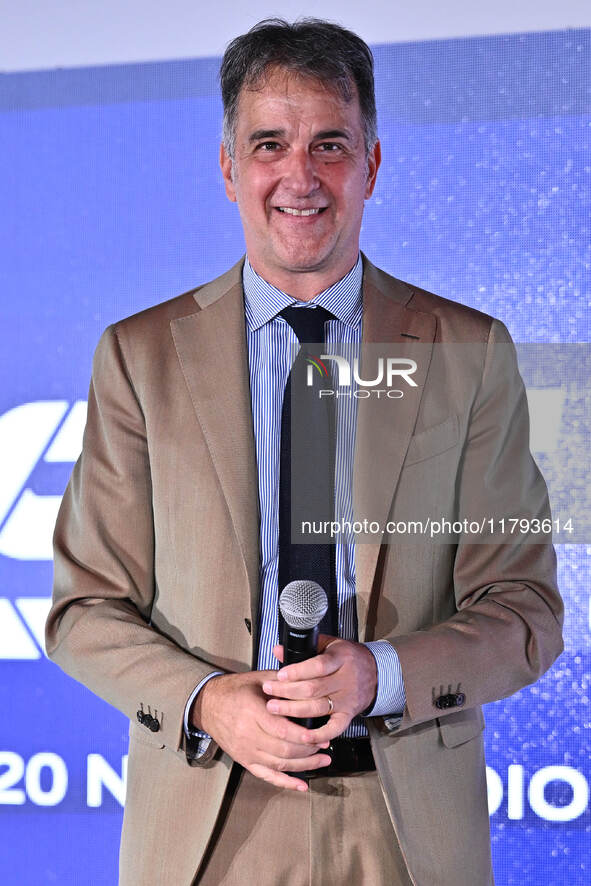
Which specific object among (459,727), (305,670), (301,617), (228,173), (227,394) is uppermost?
(228,173)

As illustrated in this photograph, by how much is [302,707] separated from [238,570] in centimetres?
32

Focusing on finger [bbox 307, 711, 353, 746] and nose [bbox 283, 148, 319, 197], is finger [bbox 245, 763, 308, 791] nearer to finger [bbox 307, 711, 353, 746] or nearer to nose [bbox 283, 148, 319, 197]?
finger [bbox 307, 711, 353, 746]

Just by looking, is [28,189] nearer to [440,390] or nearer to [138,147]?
[138,147]

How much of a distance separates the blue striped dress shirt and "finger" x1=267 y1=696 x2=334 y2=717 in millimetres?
145

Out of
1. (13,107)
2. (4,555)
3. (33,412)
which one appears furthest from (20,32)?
(4,555)

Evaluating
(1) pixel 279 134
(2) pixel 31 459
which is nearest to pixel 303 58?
(1) pixel 279 134

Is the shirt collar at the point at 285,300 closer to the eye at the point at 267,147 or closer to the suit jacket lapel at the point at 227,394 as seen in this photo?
the suit jacket lapel at the point at 227,394

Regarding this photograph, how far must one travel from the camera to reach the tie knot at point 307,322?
1.85 metres

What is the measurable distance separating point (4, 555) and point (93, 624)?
1.15 meters

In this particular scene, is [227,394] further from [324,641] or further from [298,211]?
[324,641]

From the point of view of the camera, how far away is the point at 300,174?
1808 millimetres

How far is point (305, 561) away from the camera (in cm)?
170

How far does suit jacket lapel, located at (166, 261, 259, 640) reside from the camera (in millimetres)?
1688

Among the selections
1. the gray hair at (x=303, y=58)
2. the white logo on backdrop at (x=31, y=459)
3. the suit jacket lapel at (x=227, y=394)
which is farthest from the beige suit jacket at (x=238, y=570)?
the white logo on backdrop at (x=31, y=459)
